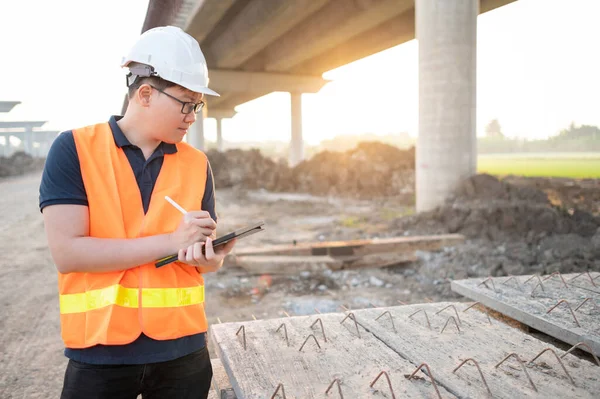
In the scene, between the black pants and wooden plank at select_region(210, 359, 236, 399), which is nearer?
the black pants

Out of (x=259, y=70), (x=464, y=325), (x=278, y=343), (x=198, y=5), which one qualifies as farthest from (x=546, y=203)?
(x=259, y=70)

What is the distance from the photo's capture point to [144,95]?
1742 millimetres

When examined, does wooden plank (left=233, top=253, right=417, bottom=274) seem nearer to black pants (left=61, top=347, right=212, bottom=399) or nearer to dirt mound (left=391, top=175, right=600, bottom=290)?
dirt mound (left=391, top=175, right=600, bottom=290)

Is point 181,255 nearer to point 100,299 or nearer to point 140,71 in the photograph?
point 100,299

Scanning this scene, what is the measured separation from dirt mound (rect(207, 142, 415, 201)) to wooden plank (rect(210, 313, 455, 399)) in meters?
13.5

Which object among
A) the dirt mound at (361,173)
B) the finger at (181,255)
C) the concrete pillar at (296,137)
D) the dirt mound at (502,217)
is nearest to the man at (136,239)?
the finger at (181,255)

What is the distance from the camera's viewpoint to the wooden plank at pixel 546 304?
2270 mm

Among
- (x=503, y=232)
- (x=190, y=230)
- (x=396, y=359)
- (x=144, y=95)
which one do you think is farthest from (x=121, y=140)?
(x=503, y=232)

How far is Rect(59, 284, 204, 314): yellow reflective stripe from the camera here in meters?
1.62

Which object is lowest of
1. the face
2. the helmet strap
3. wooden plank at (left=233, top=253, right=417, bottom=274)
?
wooden plank at (left=233, top=253, right=417, bottom=274)

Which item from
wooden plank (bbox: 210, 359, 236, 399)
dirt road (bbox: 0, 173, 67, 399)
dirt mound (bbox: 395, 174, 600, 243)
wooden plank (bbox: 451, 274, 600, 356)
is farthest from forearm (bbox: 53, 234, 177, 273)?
dirt mound (bbox: 395, 174, 600, 243)

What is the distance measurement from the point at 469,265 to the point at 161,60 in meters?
5.58

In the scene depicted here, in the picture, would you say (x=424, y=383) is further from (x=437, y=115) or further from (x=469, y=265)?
(x=437, y=115)

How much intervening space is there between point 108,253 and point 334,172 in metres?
17.6
